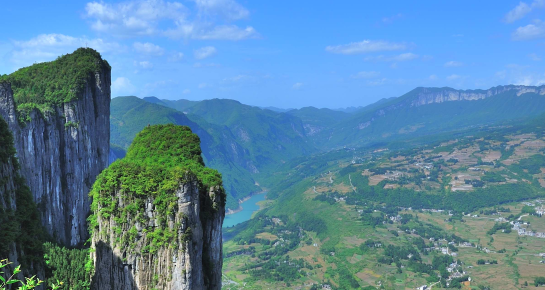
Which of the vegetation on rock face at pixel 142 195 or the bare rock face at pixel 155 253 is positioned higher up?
the vegetation on rock face at pixel 142 195

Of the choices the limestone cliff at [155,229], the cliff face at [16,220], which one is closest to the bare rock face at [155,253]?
the limestone cliff at [155,229]

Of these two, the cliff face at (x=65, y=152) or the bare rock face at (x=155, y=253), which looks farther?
the cliff face at (x=65, y=152)

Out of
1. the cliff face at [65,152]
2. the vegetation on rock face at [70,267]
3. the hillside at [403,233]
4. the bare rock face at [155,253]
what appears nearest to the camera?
the bare rock face at [155,253]

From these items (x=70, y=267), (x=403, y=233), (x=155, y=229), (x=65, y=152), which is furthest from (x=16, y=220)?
(x=403, y=233)

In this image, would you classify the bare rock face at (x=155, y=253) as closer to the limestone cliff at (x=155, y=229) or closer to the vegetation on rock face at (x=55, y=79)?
the limestone cliff at (x=155, y=229)

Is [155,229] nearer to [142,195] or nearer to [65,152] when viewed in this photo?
[142,195]
